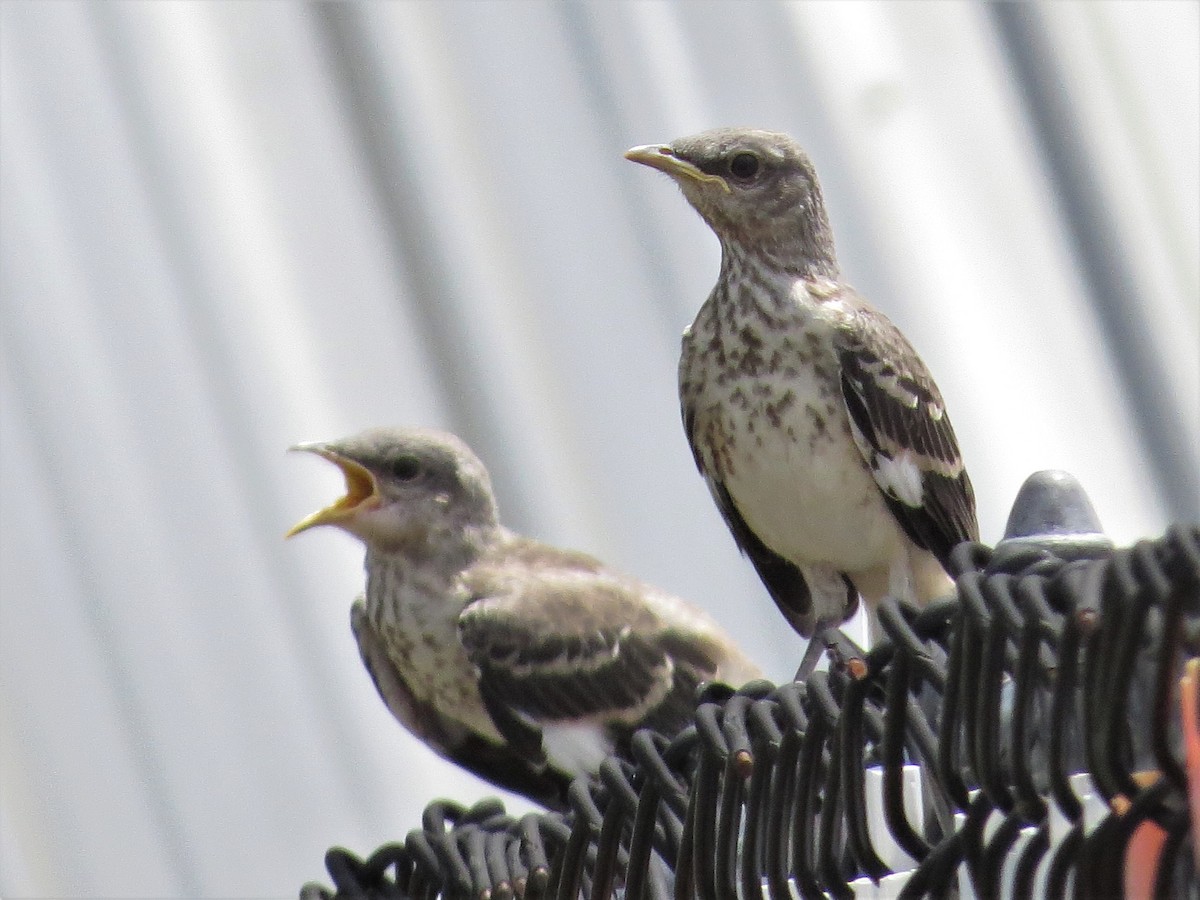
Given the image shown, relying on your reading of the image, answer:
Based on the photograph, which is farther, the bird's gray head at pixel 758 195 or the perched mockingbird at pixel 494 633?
the bird's gray head at pixel 758 195

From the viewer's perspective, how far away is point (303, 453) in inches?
98.7

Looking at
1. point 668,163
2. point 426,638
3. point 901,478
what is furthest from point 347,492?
point 901,478

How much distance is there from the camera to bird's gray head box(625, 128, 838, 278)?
2541mm

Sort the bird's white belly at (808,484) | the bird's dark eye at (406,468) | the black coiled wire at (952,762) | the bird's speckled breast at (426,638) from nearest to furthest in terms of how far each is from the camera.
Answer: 1. the black coiled wire at (952,762)
2. the bird's white belly at (808,484)
3. the bird's speckled breast at (426,638)
4. the bird's dark eye at (406,468)

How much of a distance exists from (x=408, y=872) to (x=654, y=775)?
0.34 meters

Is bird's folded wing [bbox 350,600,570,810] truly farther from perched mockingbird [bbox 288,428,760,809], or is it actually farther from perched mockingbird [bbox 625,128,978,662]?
perched mockingbird [bbox 625,128,978,662]

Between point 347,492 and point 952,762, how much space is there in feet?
6.16

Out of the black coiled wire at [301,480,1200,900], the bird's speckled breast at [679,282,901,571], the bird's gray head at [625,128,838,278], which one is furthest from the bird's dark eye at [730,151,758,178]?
the black coiled wire at [301,480,1200,900]

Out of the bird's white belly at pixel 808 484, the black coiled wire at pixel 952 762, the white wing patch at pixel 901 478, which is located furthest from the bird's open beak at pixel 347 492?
the black coiled wire at pixel 952 762

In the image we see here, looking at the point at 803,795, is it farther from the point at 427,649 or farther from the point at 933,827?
the point at 427,649

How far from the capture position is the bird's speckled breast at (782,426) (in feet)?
7.64

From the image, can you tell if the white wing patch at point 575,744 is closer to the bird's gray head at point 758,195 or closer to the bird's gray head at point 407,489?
the bird's gray head at point 407,489

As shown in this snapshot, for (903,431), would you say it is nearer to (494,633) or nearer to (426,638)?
(494,633)

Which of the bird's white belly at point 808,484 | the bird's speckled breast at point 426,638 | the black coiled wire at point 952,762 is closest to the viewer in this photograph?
the black coiled wire at point 952,762
